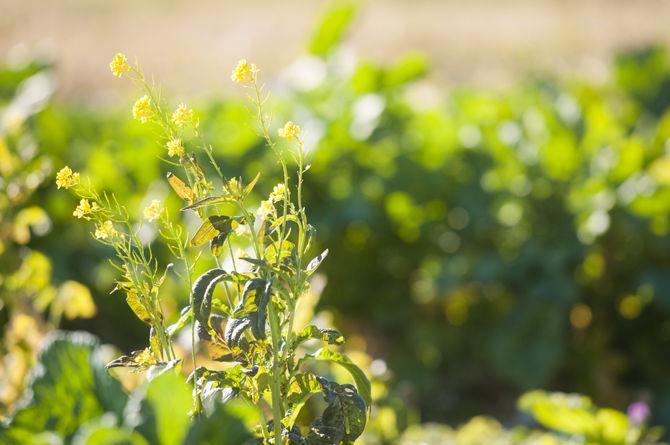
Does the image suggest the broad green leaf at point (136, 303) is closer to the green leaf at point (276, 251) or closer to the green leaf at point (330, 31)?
the green leaf at point (276, 251)

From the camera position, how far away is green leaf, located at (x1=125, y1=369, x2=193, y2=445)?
1330mm

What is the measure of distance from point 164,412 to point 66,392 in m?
0.53

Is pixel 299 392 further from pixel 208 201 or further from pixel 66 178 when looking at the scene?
pixel 66 178

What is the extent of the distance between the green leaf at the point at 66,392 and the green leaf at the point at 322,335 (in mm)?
355

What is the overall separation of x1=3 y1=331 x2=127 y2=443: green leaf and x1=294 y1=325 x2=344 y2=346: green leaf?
0.36 m

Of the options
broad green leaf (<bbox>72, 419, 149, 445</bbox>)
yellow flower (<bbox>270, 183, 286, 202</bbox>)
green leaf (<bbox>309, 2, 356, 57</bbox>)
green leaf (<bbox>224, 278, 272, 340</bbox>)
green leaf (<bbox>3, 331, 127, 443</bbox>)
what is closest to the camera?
broad green leaf (<bbox>72, 419, 149, 445</bbox>)

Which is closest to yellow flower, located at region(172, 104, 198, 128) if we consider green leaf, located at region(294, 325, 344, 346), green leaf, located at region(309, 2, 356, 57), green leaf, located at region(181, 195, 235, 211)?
green leaf, located at region(181, 195, 235, 211)

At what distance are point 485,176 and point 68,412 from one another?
3018 millimetres

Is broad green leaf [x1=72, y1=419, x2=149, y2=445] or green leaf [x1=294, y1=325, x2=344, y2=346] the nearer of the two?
broad green leaf [x1=72, y1=419, x2=149, y2=445]

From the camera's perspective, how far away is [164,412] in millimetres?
1340

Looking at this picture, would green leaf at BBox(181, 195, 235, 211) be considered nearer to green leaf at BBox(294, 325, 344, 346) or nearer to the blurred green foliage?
green leaf at BBox(294, 325, 344, 346)

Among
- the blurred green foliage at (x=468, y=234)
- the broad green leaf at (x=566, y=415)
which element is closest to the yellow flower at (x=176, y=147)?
the broad green leaf at (x=566, y=415)

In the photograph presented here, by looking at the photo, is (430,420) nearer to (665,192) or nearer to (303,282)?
(665,192)

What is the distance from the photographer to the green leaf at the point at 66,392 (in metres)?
1.74
